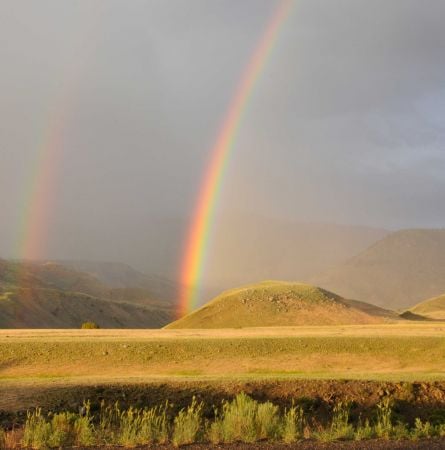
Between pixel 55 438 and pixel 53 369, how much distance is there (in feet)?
65.4

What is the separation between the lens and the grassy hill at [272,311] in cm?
7244

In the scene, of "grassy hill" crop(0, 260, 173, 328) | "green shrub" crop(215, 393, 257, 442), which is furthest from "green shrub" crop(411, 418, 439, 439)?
"grassy hill" crop(0, 260, 173, 328)

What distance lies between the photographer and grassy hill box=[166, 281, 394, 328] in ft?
238

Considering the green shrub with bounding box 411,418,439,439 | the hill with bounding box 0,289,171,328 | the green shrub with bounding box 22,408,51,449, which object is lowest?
the hill with bounding box 0,289,171,328

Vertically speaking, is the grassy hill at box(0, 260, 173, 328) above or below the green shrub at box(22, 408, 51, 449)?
below

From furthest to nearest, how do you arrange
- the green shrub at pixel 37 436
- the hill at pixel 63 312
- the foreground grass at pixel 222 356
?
the hill at pixel 63 312 < the foreground grass at pixel 222 356 < the green shrub at pixel 37 436

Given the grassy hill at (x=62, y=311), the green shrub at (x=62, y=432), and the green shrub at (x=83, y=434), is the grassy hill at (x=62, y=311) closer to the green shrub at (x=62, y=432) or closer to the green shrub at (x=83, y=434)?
the green shrub at (x=62, y=432)

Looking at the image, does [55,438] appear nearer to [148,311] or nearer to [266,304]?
[266,304]

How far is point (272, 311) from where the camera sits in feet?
246

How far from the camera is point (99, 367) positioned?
33.5m

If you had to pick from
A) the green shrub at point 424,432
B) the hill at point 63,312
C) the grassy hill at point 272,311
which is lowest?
the hill at point 63,312

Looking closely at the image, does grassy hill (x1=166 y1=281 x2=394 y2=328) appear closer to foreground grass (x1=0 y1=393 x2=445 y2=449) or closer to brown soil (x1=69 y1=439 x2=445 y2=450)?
foreground grass (x1=0 y1=393 x2=445 y2=449)

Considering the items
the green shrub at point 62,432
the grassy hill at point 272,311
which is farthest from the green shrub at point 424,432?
the grassy hill at point 272,311

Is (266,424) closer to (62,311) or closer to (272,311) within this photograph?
(272,311)
